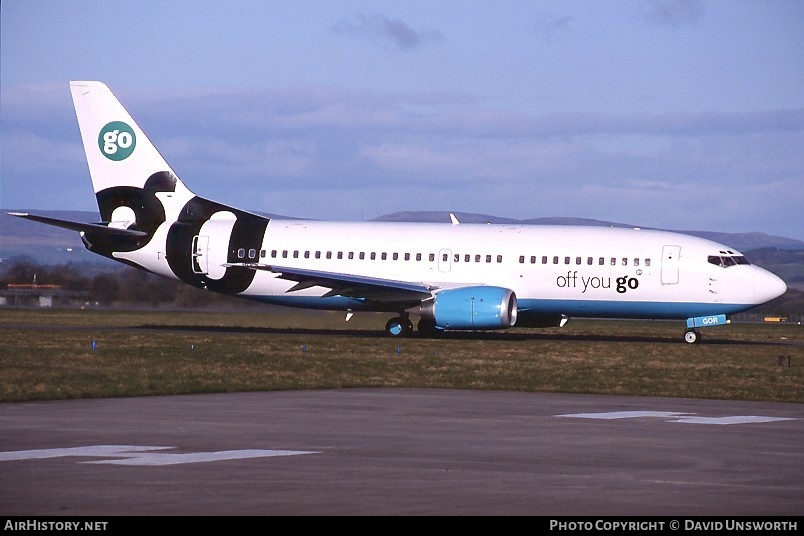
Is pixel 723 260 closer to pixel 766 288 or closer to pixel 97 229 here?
pixel 766 288

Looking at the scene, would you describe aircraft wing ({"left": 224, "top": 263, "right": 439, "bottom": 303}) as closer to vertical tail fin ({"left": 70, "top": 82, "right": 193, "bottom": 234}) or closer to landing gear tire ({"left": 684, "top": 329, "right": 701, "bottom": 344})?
vertical tail fin ({"left": 70, "top": 82, "right": 193, "bottom": 234})

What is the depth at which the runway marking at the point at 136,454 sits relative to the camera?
14820mm

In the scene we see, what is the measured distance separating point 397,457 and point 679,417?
7.02 metres

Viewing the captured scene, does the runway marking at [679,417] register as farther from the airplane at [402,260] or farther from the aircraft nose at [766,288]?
the aircraft nose at [766,288]

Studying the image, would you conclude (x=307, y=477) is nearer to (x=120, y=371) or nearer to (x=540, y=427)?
(x=540, y=427)

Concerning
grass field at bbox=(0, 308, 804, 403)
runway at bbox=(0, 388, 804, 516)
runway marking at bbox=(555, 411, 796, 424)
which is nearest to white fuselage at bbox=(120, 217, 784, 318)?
grass field at bbox=(0, 308, 804, 403)

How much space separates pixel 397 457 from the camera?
15.5 meters

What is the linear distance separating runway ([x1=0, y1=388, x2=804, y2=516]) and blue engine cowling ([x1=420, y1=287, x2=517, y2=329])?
62.5 feet

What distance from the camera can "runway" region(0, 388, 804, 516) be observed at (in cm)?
1212

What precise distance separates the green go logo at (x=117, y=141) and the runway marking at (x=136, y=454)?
33.8 meters

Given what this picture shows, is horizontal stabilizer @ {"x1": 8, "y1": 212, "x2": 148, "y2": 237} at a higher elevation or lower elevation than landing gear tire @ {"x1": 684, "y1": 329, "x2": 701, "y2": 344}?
higher

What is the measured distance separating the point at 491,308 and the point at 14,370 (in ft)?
60.9

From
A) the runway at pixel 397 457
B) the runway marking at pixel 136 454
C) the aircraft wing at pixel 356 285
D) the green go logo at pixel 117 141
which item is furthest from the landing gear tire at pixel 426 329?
the runway marking at pixel 136 454

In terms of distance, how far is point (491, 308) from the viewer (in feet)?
140
